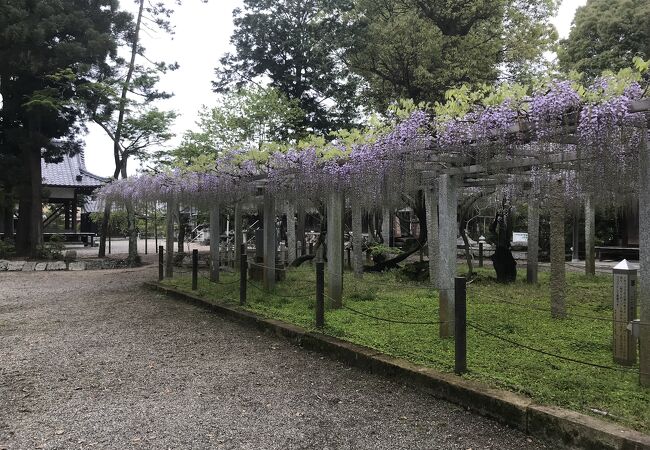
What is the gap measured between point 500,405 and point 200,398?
239cm

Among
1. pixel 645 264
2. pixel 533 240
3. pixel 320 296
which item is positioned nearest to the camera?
pixel 645 264

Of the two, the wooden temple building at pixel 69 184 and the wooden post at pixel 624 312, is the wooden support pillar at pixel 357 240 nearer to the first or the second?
the wooden post at pixel 624 312

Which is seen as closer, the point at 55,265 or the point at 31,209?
the point at 55,265

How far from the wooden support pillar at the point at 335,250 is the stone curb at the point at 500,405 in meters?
1.59

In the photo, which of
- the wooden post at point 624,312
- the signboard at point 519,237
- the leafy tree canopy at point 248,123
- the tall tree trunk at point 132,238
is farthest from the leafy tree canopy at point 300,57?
the wooden post at point 624,312

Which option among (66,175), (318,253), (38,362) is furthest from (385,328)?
(66,175)

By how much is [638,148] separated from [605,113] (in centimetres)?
39

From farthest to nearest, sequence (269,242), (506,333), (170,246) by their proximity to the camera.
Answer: (170,246) < (269,242) < (506,333)

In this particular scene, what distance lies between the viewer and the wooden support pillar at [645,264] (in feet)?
12.2

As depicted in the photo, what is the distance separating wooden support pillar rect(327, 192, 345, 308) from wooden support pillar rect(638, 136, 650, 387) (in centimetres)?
405

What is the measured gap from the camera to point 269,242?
9422 millimetres

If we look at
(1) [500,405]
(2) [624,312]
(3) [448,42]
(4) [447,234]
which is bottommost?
(1) [500,405]

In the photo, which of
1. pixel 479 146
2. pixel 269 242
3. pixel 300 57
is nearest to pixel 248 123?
pixel 300 57

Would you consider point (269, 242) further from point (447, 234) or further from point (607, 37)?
point (607, 37)
